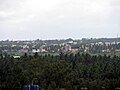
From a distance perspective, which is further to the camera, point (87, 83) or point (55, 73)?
point (55, 73)

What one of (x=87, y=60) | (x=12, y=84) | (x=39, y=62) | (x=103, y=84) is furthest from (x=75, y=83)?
(x=87, y=60)

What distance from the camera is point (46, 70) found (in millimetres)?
54625

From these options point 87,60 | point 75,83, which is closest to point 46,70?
point 75,83

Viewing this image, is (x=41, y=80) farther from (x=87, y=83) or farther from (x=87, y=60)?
(x=87, y=60)

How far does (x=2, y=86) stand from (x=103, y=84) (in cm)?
1311

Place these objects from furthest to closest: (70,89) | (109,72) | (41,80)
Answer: (109,72), (41,80), (70,89)

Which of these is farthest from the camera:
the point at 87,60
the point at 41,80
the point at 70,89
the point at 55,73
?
the point at 87,60

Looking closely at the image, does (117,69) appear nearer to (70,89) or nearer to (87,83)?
(87,83)

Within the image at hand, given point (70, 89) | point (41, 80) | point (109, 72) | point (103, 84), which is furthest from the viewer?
point (109, 72)

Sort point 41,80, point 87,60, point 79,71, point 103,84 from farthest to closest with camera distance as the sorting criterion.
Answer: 1. point 87,60
2. point 79,71
3. point 41,80
4. point 103,84

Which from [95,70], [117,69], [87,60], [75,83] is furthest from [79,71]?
[87,60]

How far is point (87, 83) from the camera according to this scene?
4897cm

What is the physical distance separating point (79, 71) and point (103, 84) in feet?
53.3

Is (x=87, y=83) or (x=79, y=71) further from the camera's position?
(x=79, y=71)
